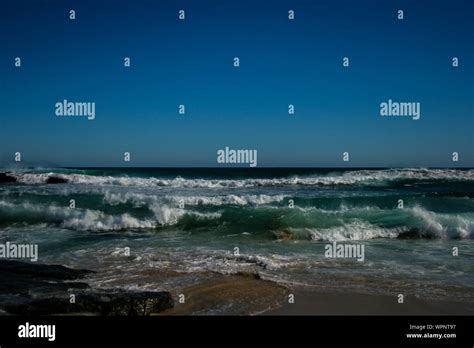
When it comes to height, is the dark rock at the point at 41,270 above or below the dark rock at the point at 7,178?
below

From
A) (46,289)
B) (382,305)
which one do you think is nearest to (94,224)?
(46,289)

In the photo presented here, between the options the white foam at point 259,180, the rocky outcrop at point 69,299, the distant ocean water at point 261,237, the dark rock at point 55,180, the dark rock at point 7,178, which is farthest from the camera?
the dark rock at point 7,178

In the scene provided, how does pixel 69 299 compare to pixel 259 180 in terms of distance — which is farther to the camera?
pixel 259 180

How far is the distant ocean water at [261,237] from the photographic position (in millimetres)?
8656

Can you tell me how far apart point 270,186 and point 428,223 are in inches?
588

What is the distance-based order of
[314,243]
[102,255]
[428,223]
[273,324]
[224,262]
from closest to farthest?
[273,324]
[224,262]
[102,255]
[314,243]
[428,223]

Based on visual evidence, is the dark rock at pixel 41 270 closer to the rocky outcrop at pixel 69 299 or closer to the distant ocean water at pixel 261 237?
the rocky outcrop at pixel 69 299

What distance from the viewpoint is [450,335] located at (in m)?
5.58

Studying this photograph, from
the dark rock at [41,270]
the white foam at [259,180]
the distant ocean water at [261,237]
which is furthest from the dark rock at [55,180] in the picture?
the dark rock at [41,270]

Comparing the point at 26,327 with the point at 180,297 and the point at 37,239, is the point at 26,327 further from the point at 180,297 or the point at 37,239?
the point at 37,239

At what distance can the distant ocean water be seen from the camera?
8656mm

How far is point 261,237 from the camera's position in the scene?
525 inches

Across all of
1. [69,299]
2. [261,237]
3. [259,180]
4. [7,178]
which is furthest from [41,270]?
[7,178]

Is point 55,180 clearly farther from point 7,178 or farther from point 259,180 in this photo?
point 259,180
